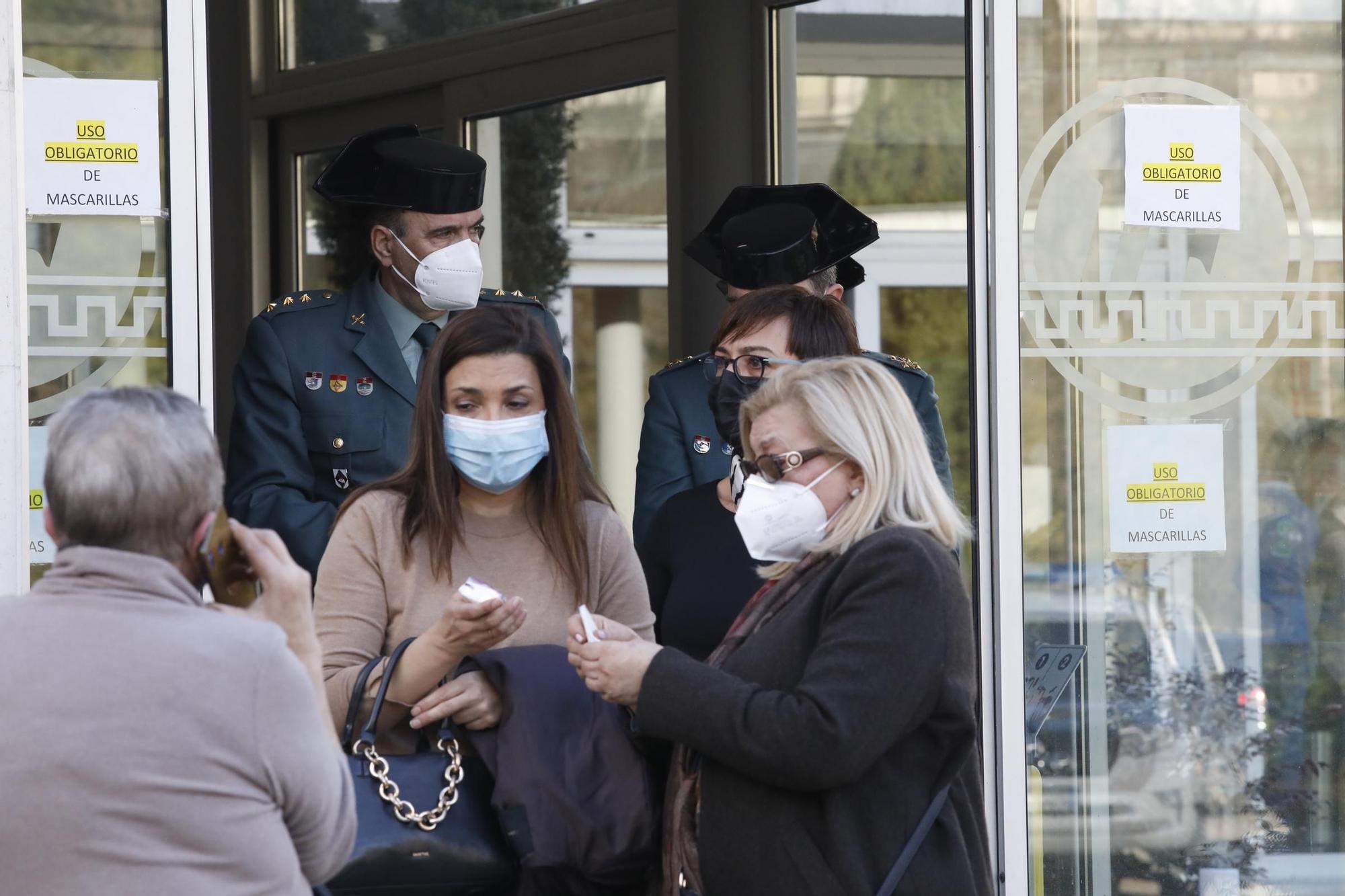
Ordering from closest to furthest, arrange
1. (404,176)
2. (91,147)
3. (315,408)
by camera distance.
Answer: (91,147) < (315,408) < (404,176)

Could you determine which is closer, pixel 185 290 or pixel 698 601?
pixel 698 601

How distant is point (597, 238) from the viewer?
7383 millimetres

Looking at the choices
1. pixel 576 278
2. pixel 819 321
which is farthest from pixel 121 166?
pixel 576 278

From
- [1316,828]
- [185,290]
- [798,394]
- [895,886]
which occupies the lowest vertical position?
[1316,828]

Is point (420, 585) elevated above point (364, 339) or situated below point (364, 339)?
below

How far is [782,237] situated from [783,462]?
1.49 m

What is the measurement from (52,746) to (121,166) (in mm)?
1823

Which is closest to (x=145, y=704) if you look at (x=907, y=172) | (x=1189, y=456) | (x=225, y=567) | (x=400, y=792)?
(x=225, y=567)

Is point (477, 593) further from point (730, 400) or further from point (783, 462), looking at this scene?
point (730, 400)

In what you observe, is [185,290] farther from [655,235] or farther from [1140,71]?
[655,235]

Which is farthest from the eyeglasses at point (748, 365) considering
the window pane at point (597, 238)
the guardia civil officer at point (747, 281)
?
the window pane at point (597, 238)

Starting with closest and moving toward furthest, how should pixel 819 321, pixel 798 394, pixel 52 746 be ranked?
1. pixel 52 746
2. pixel 798 394
3. pixel 819 321

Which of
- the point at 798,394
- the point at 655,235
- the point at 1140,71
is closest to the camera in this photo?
the point at 798,394

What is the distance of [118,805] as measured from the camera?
1.62m
